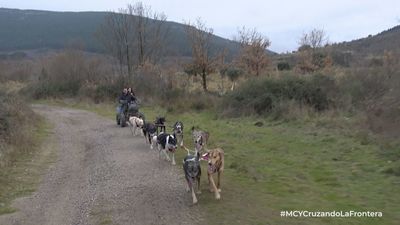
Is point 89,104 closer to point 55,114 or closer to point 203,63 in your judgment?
point 55,114

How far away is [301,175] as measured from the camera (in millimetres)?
12344

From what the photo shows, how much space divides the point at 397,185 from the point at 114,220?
5.78 meters

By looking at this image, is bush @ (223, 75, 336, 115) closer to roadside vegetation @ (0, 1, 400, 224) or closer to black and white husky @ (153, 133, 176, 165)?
roadside vegetation @ (0, 1, 400, 224)

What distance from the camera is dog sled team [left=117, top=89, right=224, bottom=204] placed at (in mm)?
10328

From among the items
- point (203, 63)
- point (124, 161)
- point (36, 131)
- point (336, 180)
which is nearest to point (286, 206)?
point (336, 180)

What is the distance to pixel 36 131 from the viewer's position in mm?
23875

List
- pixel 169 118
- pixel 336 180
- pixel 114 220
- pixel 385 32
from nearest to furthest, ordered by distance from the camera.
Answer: pixel 114 220, pixel 336 180, pixel 169 118, pixel 385 32

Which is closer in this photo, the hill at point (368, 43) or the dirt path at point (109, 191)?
the dirt path at point (109, 191)

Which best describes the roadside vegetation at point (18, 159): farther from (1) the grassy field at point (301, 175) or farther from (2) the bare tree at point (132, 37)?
(2) the bare tree at point (132, 37)

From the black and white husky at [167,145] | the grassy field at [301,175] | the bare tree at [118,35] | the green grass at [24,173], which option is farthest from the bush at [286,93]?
the bare tree at [118,35]

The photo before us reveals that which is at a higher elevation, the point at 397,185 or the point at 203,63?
the point at 203,63

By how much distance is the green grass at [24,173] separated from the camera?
1188 centimetres

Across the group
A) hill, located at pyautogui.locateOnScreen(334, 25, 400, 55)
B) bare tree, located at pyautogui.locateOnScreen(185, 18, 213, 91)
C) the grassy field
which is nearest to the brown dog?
the grassy field

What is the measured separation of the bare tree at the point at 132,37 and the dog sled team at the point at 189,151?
88.6ft
